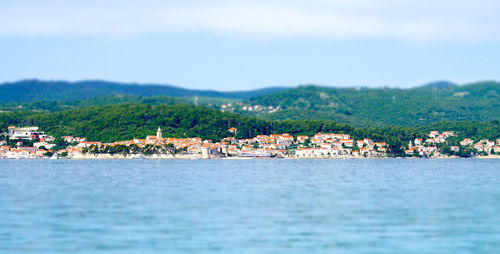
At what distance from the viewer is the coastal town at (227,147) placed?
123 meters

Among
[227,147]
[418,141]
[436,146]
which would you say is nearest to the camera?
[227,147]

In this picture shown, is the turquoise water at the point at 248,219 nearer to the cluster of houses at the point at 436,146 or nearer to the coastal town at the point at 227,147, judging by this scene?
the coastal town at the point at 227,147

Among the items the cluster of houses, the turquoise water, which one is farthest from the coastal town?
the turquoise water

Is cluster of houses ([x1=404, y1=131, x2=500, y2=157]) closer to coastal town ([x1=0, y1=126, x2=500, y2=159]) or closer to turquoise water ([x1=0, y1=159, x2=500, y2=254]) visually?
coastal town ([x1=0, y1=126, x2=500, y2=159])

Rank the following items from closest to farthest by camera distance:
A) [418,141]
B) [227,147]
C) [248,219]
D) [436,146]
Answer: [248,219] → [227,147] → [436,146] → [418,141]

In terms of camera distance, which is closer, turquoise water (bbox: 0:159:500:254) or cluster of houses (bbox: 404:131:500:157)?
turquoise water (bbox: 0:159:500:254)

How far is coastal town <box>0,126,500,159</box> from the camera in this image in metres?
123

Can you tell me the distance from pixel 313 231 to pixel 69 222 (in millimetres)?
9445

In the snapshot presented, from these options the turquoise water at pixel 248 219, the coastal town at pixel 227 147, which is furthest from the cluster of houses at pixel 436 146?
the turquoise water at pixel 248 219

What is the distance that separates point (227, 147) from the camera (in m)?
132

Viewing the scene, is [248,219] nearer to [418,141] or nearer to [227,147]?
[227,147]

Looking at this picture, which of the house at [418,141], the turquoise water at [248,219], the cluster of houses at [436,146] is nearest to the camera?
the turquoise water at [248,219]

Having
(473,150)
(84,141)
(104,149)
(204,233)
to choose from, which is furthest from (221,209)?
(473,150)

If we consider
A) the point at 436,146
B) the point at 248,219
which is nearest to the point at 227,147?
the point at 436,146
